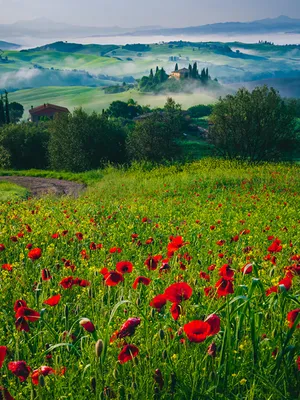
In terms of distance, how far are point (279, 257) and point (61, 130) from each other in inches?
1809

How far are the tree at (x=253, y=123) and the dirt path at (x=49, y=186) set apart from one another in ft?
56.6

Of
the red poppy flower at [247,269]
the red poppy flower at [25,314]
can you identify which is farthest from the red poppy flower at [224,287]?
the red poppy flower at [25,314]

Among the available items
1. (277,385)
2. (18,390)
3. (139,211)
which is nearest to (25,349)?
(18,390)

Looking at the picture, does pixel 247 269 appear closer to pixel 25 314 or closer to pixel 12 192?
pixel 25 314

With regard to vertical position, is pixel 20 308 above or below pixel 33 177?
above

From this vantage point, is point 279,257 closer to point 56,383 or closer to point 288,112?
point 56,383

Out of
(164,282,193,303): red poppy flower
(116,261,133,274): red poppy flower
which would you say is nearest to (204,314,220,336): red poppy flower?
(164,282,193,303): red poppy flower

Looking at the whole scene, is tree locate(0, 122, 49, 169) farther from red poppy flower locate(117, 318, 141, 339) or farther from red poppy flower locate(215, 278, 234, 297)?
red poppy flower locate(117, 318, 141, 339)

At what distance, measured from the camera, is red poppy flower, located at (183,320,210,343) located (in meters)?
2.44

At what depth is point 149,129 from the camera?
49031mm

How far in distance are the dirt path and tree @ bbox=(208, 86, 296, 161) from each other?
1724 centimetres

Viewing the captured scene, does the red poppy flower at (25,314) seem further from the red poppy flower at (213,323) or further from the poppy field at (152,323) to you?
the red poppy flower at (213,323)

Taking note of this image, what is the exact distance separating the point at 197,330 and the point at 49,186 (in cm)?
3088

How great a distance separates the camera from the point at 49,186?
3234 cm
